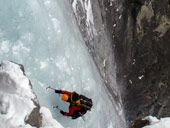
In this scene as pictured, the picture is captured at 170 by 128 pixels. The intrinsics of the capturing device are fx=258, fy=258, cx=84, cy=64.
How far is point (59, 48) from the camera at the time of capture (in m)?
5.46

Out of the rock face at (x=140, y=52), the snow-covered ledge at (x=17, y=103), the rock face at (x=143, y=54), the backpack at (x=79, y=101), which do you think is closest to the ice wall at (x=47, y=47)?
the backpack at (x=79, y=101)

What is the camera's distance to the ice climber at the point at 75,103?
509 centimetres

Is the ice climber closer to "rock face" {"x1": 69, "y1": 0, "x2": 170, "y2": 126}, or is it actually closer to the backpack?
the backpack

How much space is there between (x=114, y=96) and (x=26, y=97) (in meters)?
6.05

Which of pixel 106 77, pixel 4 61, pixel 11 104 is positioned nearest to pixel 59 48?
pixel 4 61

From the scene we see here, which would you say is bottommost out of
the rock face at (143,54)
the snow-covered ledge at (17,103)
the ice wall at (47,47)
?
the snow-covered ledge at (17,103)

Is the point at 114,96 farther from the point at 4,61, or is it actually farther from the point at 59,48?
the point at 4,61

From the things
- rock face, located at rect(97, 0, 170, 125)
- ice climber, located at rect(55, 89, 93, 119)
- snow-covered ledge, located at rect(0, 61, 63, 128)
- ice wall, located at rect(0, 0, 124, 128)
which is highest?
rock face, located at rect(97, 0, 170, 125)

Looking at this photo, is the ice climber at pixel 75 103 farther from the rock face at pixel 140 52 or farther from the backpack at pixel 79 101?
the rock face at pixel 140 52

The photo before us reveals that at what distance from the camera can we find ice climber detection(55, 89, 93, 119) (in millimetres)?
5090

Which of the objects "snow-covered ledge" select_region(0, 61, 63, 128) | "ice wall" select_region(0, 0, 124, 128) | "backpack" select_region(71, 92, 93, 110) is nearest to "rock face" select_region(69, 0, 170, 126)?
"ice wall" select_region(0, 0, 124, 128)

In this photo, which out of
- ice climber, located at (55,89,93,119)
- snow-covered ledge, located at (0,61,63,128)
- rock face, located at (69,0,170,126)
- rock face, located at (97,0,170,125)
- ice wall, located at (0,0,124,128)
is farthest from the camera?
rock face, located at (97,0,170,125)

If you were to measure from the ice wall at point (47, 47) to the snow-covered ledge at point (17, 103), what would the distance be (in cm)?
50

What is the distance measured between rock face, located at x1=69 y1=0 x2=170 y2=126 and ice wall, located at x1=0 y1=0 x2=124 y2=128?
9.97 ft
